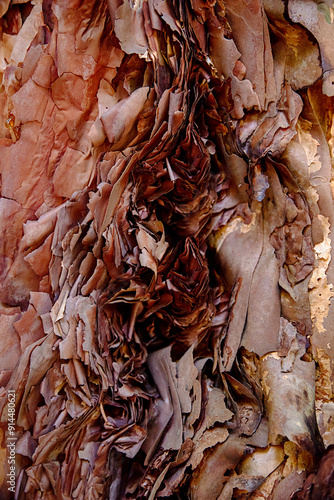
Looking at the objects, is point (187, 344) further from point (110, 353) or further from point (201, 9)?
point (201, 9)

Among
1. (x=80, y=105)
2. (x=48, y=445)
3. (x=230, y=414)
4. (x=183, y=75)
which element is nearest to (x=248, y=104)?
(x=183, y=75)

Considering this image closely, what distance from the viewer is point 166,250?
2.60 ft

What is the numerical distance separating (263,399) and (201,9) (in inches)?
28.7

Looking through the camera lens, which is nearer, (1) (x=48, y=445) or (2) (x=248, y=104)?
(1) (x=48, y=445)

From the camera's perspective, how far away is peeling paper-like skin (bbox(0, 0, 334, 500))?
717 millimetres

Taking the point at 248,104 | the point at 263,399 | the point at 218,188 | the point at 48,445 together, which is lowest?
the point at 48,445

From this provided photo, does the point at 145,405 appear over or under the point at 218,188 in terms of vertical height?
under

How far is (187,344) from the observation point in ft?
2.70

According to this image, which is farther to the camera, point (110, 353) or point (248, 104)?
point (248, 104)

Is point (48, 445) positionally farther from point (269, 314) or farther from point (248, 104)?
point (248, 104)

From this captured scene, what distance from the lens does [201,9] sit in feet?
2.68

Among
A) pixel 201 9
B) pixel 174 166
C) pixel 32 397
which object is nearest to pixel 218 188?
pixel 174 166

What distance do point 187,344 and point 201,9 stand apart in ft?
2.06

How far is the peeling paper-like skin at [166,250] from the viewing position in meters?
0.72
